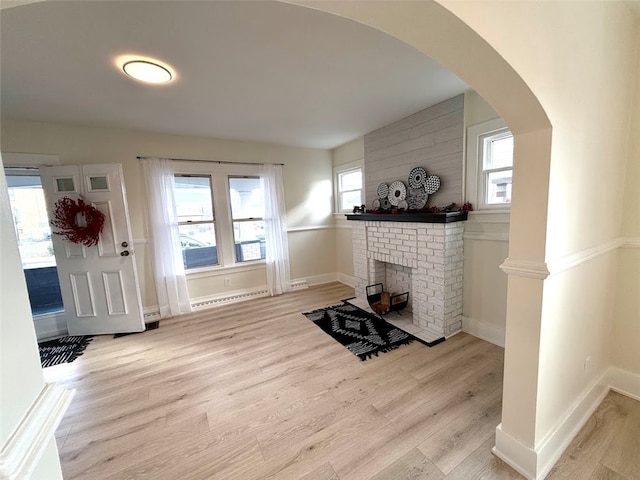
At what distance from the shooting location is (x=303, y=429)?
5.51 feet

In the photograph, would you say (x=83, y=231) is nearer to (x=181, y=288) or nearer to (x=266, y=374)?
(x=181, y=288)

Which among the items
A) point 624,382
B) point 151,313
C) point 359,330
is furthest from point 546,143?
point 151,313

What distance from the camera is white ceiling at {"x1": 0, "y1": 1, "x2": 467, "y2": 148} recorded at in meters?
1.44

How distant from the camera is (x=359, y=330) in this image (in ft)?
9.60

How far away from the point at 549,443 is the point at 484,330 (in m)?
1.34

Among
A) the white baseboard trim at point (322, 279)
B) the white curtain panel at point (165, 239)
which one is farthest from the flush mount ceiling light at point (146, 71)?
the white baseboard trim at point (322, 279)

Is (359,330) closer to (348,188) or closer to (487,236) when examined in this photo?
(487,236)

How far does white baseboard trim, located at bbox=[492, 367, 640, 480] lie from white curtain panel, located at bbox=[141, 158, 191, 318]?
12.1 feet

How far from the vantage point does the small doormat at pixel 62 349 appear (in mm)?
2586

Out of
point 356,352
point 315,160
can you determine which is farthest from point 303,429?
point 315,160

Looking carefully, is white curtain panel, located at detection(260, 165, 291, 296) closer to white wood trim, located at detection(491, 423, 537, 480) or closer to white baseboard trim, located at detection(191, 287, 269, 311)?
white baseboard trim, located at detection(191, 287, 269, 311)

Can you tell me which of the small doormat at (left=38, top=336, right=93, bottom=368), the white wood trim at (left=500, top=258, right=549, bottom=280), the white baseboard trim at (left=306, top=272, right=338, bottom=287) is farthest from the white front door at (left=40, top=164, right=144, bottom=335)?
the white wood trim at (left=500, top=258, right=549, bottom=280)

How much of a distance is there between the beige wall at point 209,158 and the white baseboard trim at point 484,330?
8.42 feet

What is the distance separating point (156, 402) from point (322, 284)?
310cm
